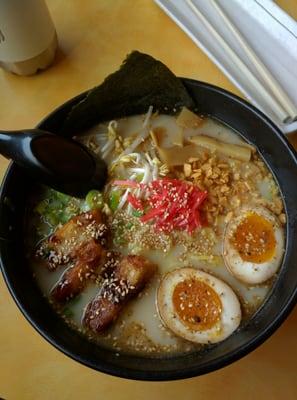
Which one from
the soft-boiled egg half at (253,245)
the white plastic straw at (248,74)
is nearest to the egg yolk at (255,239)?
the soft-boiled egg half at (253,245)

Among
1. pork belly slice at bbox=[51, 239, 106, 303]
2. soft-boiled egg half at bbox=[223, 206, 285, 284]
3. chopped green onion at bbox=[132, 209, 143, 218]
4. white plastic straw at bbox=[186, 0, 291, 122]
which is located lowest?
pork belly slice at bbox=[51, 239, 106, 303]

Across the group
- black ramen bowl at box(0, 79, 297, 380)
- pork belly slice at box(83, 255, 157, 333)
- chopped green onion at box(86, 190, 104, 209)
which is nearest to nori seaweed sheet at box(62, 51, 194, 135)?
black ramen bowl at box(0, 79, 297, 380)

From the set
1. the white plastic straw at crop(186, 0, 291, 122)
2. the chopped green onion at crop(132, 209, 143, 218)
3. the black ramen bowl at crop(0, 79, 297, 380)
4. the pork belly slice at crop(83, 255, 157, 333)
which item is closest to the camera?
the black ramen bowl at crop(0, 79, 297, 380)

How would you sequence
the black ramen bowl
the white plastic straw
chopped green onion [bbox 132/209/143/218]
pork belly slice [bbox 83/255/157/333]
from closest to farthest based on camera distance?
1. the black ramen bowl
2. pork belly slice [bbox 83/255/157/333]
3. chopped green onion [bbox 132/209/143/218]
4. the white plastic straw

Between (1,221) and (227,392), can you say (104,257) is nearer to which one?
(1,221)

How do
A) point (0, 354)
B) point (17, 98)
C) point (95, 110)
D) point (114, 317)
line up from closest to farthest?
point (114, 317) < point (0, 354) < point (95, 110) < point (17, 98)

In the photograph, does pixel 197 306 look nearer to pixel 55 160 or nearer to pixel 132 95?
pixel 55 160

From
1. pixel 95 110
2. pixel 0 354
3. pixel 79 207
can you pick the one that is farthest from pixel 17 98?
pixel 0 354

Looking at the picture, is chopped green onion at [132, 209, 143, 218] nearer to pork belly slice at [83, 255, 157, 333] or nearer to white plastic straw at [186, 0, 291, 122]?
pork belly slice at [83, 255, 157, 333]
